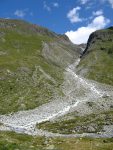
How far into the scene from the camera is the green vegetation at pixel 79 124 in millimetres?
72688

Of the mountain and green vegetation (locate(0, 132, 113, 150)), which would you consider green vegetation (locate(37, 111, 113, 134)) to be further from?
green vegetation (locate(0, 132, 113, 150))

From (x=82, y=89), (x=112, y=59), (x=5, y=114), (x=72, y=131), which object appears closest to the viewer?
(x=72, y=131)

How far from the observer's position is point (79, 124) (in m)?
78.2

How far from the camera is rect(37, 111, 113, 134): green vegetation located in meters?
72.7

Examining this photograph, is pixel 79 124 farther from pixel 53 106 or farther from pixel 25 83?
pixel 25 83

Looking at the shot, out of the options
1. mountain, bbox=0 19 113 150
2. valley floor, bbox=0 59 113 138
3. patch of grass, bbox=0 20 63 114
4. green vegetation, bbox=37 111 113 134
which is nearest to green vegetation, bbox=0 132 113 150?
mountain, bbox=0 19 113 150

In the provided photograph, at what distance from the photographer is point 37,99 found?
112750 millimetres

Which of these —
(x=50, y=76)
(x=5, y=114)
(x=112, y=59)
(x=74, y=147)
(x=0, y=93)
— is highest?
(x=112, y=59)

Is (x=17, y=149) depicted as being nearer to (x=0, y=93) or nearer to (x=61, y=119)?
(x=61, y=119)

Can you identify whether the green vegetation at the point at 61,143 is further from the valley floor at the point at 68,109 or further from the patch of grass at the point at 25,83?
the patch of grass at the point at 25,83

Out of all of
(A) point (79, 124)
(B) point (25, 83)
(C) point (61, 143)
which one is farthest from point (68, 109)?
(C) point (61, 143)

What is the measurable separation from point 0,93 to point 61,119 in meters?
35.5

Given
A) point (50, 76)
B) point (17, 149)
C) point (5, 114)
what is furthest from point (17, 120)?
point (50, 76)

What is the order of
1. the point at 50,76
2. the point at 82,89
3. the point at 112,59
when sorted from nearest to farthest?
the point at 82,89 → the point at 50,76 → the point at 112,59
